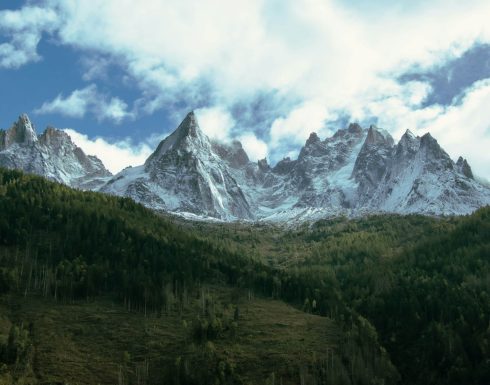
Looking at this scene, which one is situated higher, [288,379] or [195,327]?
[195,327]

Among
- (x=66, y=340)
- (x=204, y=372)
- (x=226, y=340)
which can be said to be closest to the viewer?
(x=204, y=372)

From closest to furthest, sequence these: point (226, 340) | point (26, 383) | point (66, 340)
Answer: point (26, 383)
point (66, 340)
point (226, 340)

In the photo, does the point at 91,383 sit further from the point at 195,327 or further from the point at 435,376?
the point at 435,376

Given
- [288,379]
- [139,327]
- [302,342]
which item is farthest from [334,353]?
[139,327]

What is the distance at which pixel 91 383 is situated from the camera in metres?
154

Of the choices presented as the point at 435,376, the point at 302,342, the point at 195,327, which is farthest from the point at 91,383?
the point at 435,376

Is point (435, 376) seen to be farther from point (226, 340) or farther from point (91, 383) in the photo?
point (91, 383)

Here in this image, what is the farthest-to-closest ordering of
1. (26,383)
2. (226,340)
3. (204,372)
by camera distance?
(226,340), (204,372), (26,383)

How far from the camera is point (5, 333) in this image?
170m

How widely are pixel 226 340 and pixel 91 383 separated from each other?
46361 mm

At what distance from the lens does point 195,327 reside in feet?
618

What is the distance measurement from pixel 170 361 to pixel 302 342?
41.4m

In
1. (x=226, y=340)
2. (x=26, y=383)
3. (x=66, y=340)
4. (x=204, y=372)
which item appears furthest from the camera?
(x=226, y=340)

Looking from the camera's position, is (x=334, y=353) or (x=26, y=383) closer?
(x=26, y=383)
